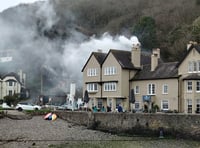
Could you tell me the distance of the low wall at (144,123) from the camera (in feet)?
127

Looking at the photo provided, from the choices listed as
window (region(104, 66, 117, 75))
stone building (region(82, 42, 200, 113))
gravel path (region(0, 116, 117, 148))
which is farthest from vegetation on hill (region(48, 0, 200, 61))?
gravel path (region(0, 116, 117, 148))

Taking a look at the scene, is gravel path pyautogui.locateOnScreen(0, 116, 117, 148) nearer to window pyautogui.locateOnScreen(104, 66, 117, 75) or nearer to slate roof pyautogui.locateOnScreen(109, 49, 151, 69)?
window pyautogui.locateOnScreen(104, 66, 117, 75)

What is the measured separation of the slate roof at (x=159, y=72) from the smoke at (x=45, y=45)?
17.6 m

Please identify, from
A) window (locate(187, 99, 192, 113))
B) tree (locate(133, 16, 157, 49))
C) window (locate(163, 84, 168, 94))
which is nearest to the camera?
window (locate(187, 99, 192, 113))

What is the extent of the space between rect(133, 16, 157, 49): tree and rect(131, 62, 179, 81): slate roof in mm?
24729

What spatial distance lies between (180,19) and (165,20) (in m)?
6.43

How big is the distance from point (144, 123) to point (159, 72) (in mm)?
15770

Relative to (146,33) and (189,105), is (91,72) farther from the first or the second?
(146,33)

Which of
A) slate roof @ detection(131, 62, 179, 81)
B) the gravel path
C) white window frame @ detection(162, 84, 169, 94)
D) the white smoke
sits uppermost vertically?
the white smoke

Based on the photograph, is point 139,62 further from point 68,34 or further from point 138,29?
point 68,34

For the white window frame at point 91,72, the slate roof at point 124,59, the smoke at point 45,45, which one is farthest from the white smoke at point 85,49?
the slate roof at point 124,59

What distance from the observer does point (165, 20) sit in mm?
97812

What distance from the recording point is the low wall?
3881 centimetres

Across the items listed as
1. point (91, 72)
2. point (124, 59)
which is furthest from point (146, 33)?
point (124, 59)
